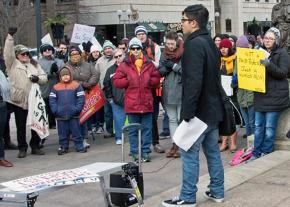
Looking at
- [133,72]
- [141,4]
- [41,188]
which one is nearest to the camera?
[41,188]

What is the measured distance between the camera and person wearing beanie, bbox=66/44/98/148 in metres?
9.96

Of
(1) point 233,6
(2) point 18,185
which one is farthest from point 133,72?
(1) point 233,6

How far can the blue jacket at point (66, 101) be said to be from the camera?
9.27 metres

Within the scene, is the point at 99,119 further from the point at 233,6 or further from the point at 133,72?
the point at 233,6

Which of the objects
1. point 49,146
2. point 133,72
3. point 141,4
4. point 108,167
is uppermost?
point 141,4

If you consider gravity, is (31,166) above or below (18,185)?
below

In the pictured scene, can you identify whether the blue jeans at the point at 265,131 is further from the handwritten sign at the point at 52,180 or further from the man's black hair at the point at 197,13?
the handwritten sign at the point at 52,180

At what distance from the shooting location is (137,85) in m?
8.16

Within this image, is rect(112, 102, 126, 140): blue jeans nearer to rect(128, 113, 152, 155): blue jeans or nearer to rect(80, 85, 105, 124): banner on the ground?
rect(80, 85, 105, 124): banner on the ground

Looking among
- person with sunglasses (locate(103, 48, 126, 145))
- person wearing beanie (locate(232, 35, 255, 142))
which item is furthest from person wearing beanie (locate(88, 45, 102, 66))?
person wearing beanie (locate(232, 35, 255, 142))

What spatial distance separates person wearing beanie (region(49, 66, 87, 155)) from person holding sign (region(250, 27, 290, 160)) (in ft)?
10.1

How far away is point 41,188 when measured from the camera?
4691mm

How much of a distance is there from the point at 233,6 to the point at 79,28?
52.9m

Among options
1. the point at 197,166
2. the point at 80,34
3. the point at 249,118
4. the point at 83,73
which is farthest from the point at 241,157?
the point at 80,34
